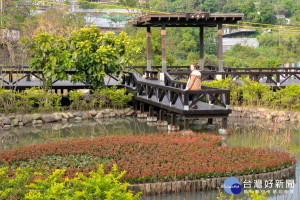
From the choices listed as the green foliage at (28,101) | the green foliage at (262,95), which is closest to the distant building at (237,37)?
the green foliage at (262,95)

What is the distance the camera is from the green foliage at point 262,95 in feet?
49.3

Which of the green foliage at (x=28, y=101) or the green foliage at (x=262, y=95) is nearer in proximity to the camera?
the green foliage at (x=262, y=95)

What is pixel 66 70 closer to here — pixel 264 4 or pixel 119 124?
pixel 119 124

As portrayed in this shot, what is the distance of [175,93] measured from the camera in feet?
42.9

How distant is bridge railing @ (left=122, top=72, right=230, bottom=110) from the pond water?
0.85 meters

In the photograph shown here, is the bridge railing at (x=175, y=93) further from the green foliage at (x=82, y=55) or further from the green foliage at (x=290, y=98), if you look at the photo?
the green foliage at (x=290, y=98)

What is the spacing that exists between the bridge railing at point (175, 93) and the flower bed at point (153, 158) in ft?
6.36

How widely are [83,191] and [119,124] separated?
10.0 meters

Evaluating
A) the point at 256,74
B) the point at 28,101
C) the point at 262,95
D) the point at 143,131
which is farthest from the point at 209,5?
the point at 143,131

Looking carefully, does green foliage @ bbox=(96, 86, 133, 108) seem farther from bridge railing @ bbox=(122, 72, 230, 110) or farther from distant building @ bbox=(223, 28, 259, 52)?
distant building @ bbox=(223, 28, 259, 52)

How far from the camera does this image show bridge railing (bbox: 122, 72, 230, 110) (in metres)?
12.4

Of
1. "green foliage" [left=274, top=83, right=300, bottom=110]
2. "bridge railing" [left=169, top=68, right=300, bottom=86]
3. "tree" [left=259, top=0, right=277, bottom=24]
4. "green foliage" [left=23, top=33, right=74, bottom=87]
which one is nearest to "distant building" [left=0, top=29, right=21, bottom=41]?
"green foliage" [left=23, top=33, right=74, bottom=87]

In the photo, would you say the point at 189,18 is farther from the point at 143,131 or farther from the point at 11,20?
the point at 11,20

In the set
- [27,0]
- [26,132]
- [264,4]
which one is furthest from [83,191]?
[264,4]
